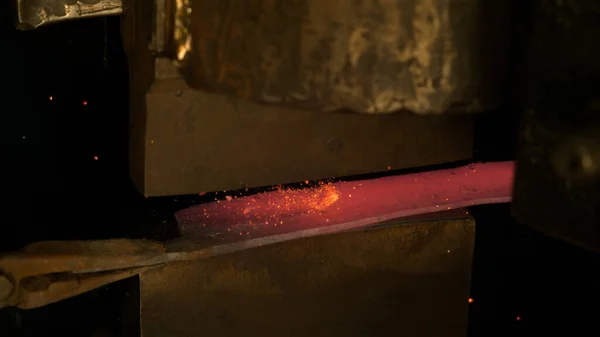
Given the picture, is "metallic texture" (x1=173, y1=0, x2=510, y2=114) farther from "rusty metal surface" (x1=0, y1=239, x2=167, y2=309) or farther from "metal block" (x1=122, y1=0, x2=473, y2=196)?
"rusty metal surface" (x1=0, y1=239, x2=167, y2=309)

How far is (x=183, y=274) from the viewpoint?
77cm

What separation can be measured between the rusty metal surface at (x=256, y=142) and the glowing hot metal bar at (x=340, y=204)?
50mm

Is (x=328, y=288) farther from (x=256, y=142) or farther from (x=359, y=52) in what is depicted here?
(x=359, y=52)

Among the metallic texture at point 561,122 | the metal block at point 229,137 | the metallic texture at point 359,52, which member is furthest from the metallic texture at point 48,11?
the metallic texture at point 561,122

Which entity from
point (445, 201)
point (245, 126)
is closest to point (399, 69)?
point (245, 126)

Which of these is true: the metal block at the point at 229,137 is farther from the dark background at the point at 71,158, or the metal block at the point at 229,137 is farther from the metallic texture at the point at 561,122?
the metallic texture at the point at 561,122

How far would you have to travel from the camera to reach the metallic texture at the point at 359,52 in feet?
1.69

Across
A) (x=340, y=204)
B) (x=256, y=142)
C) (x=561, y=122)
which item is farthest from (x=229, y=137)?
(x=561, y=122)

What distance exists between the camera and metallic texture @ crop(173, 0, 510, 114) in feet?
1.69

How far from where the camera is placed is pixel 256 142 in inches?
28.8

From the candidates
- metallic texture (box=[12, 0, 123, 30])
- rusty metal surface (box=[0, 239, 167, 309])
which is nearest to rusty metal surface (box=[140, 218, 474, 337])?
rusty metal surface (box=[0, 239, 167, 309])

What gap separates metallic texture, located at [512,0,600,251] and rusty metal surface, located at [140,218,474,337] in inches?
13.8

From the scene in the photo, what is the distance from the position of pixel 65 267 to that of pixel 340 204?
1.03 ft

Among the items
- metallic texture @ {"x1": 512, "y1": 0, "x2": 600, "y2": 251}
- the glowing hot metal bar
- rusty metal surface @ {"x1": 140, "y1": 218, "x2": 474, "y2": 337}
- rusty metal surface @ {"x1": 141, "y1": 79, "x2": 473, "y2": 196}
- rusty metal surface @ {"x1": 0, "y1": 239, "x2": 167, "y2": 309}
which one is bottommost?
rusty metal surface @ {"x1": 140, "y1": 218, "x2": 474, "y2": 337}
